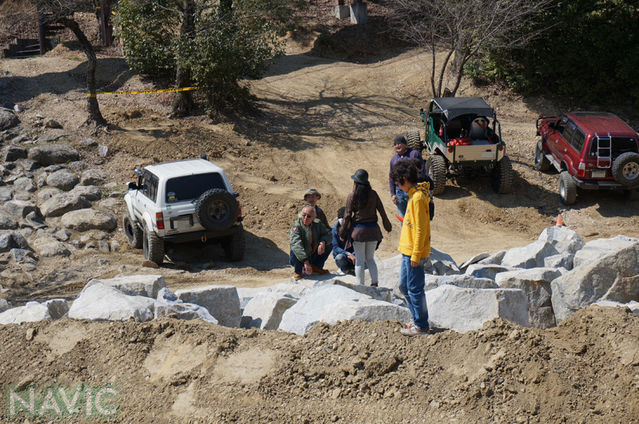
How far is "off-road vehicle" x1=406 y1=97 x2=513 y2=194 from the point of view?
51.3 feet

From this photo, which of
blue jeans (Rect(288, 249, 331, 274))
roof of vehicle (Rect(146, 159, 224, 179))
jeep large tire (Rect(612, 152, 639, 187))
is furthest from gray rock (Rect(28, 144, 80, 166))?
jeep large tire (Rect(612, 152, 639, 187))

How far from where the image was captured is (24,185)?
51.6 feet

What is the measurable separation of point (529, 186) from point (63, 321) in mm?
13035

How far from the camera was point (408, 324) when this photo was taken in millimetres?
6359

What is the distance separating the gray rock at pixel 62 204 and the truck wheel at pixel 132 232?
133 centimetres

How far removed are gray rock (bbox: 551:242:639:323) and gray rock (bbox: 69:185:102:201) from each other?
426 inches

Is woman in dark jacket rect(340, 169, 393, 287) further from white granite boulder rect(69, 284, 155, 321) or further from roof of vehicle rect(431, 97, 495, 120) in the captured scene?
roof of vehicle rect(431, 97, 495, 120)

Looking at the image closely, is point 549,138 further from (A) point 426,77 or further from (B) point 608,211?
(A) point 426,77

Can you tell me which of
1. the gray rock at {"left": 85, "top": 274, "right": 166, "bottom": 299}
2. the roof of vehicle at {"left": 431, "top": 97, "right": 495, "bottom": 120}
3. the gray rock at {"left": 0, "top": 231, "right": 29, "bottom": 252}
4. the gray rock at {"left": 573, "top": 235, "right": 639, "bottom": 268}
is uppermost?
the roof of vehicle at {"left": 431, "top": 97, "right": 495, "bottom": 120}

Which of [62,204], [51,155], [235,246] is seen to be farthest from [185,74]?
[235,246]

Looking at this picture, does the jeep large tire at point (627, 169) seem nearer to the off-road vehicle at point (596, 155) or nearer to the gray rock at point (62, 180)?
the off-road vehicle at point (596, 155)

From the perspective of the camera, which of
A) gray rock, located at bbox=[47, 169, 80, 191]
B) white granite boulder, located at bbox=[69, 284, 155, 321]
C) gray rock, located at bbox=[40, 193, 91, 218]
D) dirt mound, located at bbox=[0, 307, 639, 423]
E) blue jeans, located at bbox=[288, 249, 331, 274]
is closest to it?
dirt mound, located at bbox=[0, 307, 639, 423]

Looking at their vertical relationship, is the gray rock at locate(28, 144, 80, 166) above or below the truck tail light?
above

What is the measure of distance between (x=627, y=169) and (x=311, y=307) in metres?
10.7
